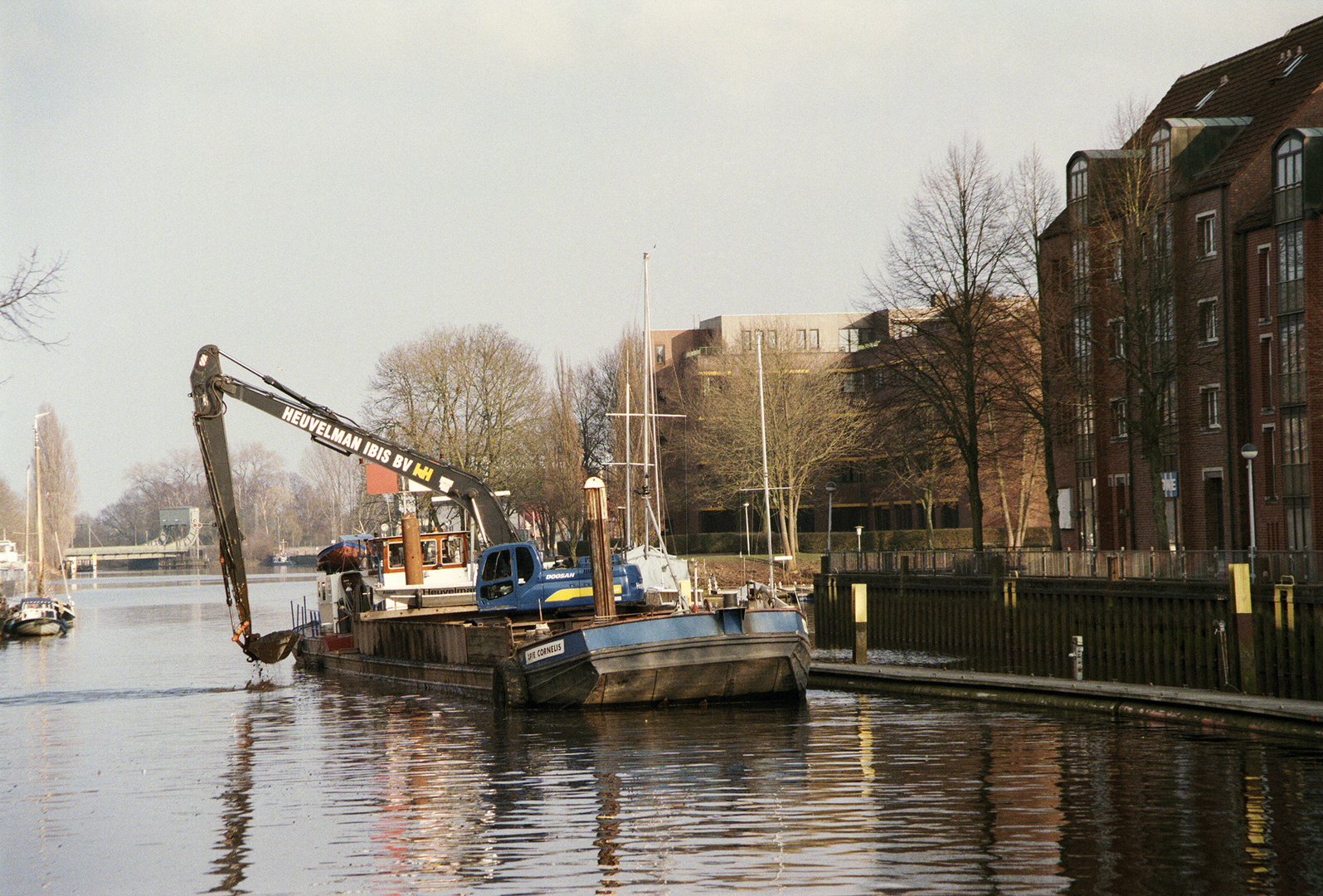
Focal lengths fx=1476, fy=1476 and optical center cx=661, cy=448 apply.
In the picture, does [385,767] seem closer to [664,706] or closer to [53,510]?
[664,706]

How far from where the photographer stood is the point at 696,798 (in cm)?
1808

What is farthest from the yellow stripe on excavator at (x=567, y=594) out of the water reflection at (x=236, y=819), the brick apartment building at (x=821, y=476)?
the brick apartment building at (x=821, y=476)

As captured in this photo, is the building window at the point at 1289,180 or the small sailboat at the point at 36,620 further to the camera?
the small sailboat at the point at 36,620

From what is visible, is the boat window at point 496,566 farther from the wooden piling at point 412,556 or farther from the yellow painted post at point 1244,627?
the yellow painted post at point 1244,627

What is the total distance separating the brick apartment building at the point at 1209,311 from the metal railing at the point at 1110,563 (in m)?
4.59

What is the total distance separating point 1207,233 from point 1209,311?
2729 mm

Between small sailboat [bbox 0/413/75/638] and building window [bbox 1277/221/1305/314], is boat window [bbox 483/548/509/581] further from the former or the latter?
small sailboat [bbox 0/413/75/638]

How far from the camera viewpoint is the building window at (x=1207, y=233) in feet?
163

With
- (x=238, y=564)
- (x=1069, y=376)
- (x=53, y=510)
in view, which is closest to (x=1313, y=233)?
(x=1069, y=376)

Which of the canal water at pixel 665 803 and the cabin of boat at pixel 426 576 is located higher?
the cabin of boat at pixel 426 576

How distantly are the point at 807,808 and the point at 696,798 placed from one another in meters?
1.57

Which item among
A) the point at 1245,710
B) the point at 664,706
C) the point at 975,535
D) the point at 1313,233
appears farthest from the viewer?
the point at 975,535

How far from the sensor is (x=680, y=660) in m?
27.1

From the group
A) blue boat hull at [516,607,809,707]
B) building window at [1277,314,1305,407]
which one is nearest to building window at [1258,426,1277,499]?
building window at [1277,314,1305,407]
